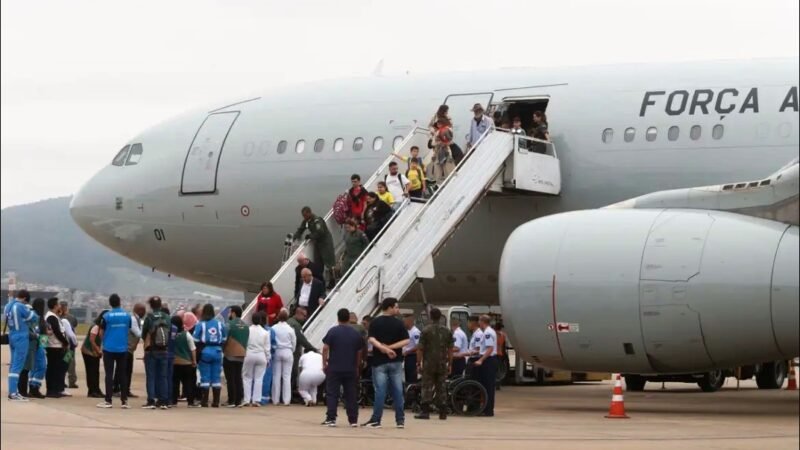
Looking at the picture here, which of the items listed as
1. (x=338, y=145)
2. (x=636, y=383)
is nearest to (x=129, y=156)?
(x=338, y=145)

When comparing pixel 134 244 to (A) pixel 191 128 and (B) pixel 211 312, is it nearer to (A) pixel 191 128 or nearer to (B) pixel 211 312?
(A) pixel 191 128

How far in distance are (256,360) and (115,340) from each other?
6.04 feet

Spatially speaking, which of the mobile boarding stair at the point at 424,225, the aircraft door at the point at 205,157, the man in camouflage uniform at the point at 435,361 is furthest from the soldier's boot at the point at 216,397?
the aircraft door at the point at 205,157

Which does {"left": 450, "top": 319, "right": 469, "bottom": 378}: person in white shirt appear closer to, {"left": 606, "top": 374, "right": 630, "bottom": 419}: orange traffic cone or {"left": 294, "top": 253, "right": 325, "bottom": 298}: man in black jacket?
{"left": 294, "top": 253, "right": 325, "bottom": 298}: man in black jacket

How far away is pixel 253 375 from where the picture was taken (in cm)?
1898

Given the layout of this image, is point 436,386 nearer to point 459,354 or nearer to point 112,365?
point 459,354

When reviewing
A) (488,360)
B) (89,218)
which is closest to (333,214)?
(488,360)

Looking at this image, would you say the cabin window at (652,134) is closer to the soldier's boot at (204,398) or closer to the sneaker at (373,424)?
the soldier's boot at (204,398)

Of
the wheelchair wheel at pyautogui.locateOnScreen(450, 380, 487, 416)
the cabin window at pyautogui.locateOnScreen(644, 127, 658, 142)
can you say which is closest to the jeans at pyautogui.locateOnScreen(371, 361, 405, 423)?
the wheelchair wheel at pyautogui.locateOnScreen(450, 380, 487, 416)

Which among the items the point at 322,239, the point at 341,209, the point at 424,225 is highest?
the point at 341,209

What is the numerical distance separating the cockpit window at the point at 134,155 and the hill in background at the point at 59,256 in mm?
1523

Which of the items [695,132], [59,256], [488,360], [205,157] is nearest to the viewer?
[488,360]

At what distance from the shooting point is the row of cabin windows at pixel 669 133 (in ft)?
67.4

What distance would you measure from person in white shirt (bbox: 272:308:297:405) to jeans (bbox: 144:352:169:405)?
1.68 meters
